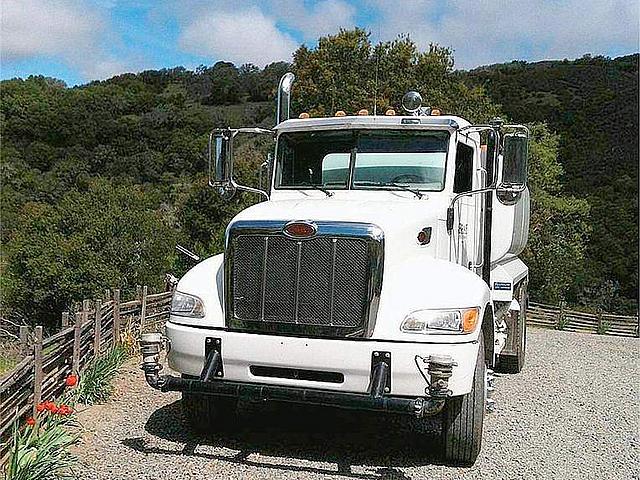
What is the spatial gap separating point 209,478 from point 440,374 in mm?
1761

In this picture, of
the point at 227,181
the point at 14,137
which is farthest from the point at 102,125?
the point at 227,181

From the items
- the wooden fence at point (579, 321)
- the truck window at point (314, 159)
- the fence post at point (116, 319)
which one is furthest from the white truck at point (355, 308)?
the wooden fence at point (579, 321)

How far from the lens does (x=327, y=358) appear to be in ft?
18.4

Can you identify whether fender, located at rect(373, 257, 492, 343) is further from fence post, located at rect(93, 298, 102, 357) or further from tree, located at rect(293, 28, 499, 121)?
tree, located at rect(293, 28, 499, 121)

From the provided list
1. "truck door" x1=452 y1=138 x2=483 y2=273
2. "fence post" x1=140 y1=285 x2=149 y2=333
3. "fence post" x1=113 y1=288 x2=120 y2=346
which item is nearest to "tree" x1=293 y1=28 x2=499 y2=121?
"fence post" x1=140 y1=285 x2=149 y2=333

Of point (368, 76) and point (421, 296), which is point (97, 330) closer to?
point (421, 296)

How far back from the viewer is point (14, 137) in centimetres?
5781

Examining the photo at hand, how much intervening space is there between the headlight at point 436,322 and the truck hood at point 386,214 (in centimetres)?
51

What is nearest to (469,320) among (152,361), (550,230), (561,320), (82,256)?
(152,361)

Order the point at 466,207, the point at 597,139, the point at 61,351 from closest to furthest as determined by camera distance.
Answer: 1. the point at 466,207
2. the point at 61,351
3. the point at 597,139

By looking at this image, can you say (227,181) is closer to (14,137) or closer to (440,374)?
(440,374)

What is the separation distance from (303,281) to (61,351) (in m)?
3.35

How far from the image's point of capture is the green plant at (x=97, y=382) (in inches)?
310

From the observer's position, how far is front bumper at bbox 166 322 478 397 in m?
5.50
